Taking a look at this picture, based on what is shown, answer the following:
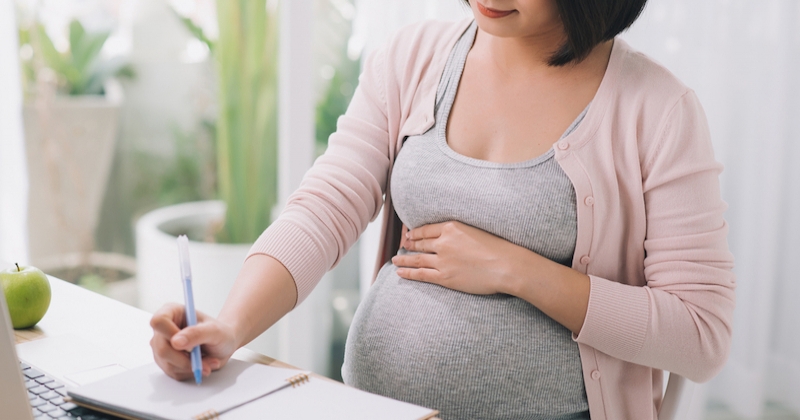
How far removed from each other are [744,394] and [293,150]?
1512 millimetres

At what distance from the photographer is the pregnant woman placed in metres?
0.96

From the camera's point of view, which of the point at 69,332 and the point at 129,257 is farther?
the point at 129,257

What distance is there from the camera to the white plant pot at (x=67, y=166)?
2.73 meters

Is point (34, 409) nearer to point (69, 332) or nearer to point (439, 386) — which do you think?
point (69, 332)

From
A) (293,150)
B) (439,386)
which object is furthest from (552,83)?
(293,150)

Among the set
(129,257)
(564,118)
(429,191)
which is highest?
(564,118)

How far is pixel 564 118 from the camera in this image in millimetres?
1046

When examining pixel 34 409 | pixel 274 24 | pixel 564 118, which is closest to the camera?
pixel 34 409

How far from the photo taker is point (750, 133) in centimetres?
195

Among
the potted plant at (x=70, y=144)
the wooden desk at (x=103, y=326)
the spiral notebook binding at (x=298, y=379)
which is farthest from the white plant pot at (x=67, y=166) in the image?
the spiral notebook binding at (x=298, y=379)

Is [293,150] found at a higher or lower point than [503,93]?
lower

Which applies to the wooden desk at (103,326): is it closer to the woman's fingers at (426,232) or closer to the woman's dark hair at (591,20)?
the woman's fingers at (426,232)

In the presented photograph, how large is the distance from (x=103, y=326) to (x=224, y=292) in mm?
1343

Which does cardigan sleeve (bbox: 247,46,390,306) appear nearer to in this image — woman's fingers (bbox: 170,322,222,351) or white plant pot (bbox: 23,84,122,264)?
woman's fingers (bbox: 170,322,222,351)
